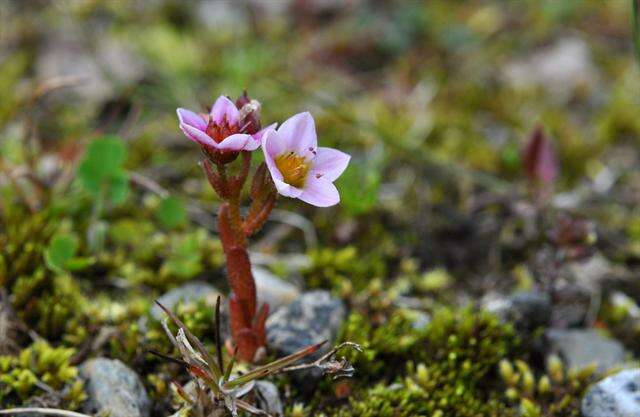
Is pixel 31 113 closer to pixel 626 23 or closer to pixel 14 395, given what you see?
pixel 14 395

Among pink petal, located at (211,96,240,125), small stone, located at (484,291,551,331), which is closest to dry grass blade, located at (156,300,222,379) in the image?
pink petal, located at (211,96,240,125)

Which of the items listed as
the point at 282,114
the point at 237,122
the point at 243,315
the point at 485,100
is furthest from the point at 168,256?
the point at 485,100

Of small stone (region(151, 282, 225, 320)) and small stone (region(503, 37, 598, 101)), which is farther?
small stone (region(503, 37, 598, 101))

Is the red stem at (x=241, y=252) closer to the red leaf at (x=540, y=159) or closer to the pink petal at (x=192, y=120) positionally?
the pink petal at (x=192, y=120)

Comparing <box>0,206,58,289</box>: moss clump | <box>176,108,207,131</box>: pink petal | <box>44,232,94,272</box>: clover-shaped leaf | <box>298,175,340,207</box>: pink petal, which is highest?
<box>176,108,207,131</box>: pink petal

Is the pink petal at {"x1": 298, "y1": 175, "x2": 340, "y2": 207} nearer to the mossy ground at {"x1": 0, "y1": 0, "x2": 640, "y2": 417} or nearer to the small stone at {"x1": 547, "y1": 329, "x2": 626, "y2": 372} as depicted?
the mossy ground at {"x1": 0, "y1": 0, "x2": 640, "y2": 417}

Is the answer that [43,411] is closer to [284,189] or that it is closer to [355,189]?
[284,189]

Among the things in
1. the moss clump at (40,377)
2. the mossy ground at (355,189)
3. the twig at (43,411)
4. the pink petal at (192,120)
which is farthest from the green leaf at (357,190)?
the twig at (43,411)
